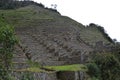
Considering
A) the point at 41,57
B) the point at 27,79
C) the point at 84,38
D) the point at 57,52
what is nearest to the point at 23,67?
the point at 27,79

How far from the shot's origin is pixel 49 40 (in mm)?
49406

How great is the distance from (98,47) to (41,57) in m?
9.24

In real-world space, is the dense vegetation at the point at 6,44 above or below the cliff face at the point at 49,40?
above

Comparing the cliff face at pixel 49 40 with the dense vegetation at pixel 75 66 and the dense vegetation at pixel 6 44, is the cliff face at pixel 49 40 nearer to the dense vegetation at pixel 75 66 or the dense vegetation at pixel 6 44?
the dense vegetation at pixel 75 66

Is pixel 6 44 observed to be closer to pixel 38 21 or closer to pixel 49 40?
pixel 49 40

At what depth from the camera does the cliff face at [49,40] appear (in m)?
36.3

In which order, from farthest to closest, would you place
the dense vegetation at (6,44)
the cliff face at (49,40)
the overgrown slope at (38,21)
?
the overgrown slope at (38,21) → the cliff face at (49,40) → the dense vegetation at (6,44)

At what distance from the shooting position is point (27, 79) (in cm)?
1945

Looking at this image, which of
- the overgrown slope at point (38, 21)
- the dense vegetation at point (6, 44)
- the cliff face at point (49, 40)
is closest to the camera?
the dense vegetation at point (6, 44)

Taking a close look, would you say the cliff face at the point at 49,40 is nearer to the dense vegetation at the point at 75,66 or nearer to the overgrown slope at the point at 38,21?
the overgrown slope at the point at 38,21

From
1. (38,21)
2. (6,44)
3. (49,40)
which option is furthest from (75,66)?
(38,21)

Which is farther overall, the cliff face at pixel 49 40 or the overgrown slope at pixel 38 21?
the overgrown slope at pixel 38 21

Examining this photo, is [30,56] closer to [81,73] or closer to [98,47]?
[81,73]

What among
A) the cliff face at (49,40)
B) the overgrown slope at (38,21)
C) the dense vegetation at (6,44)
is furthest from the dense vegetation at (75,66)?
the cliff face at (49,40)
